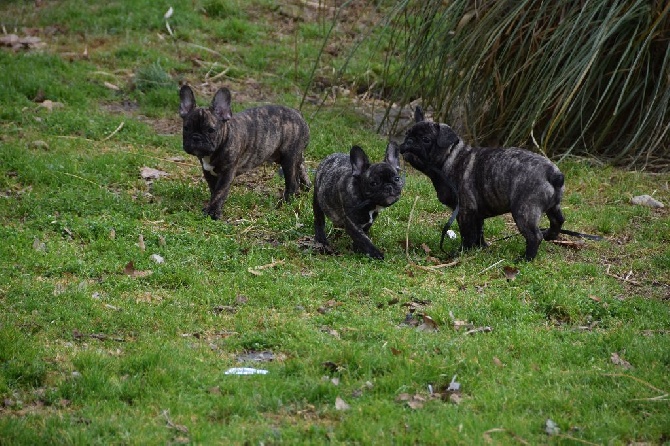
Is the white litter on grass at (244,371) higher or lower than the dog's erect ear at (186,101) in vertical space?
lower

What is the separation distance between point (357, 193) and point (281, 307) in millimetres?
1742

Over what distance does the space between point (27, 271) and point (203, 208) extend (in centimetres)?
262

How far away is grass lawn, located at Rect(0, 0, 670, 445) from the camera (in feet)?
22.0

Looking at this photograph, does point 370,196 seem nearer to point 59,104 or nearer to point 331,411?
point 331,411

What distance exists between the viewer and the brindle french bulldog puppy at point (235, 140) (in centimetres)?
1114

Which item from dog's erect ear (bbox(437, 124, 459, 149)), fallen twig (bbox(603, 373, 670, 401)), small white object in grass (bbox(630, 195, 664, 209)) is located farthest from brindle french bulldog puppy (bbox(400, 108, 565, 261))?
fallen twig (bbox(603, 373, 670, 401))

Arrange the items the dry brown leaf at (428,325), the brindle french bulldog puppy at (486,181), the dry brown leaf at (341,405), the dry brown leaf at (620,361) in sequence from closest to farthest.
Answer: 1. the dry brown leaf at (341,405)
2. the dry brown leaf at (620,361)
3. the dry brown leaf at (428,325)
4. the brindle french bulldog puppy at (486,181)

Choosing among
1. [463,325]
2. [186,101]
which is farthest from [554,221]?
[186,101]

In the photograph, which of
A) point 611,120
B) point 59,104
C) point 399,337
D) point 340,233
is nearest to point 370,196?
point 340,233

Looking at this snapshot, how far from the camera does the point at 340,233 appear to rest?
35.7 ft

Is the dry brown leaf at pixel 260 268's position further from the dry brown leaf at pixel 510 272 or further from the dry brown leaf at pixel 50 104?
the dry brown leaf at pixel 50 104

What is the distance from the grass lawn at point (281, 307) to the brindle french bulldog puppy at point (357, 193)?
331mm

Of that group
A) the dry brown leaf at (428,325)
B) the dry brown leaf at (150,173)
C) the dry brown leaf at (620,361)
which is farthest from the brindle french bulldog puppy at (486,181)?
the dry brown leaf at (150,173)

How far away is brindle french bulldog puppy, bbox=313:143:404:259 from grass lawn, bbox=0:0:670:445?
0.33 metres
